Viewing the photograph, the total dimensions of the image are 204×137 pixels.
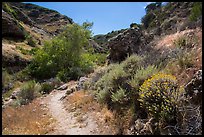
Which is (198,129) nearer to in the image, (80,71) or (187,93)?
(187,93)

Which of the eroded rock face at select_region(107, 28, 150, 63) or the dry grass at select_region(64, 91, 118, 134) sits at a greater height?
the eroded rock face at select_region(107, 28, 150, 63)

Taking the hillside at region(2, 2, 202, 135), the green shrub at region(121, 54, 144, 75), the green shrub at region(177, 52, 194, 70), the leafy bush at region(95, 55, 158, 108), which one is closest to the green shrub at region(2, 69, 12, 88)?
the hillside at region(2, 2, 202, 135)

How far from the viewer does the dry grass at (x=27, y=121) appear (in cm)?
736

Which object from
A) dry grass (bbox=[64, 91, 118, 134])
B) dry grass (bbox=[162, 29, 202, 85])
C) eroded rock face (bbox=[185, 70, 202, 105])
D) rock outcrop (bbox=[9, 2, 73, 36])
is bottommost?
dry grass (bbox=[64, 91, 118, 134])

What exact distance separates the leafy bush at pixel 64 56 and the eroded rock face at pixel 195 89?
13.6m

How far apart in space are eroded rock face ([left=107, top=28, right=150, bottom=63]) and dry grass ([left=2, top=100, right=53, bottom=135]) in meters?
4.85

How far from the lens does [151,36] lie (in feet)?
45.8

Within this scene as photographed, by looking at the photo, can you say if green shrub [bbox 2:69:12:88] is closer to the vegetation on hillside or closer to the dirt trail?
the vegetation on hillside

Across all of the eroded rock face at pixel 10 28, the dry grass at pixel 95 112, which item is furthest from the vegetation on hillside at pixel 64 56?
the dry grass at pixel 95 112

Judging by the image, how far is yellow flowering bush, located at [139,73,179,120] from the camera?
523 centimetres

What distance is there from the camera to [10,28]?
85.4 ft

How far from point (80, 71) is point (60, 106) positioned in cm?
774

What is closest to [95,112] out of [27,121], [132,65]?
[132,65]

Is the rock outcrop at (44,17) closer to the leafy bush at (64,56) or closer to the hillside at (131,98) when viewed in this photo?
the leafy bush at (64,56)
